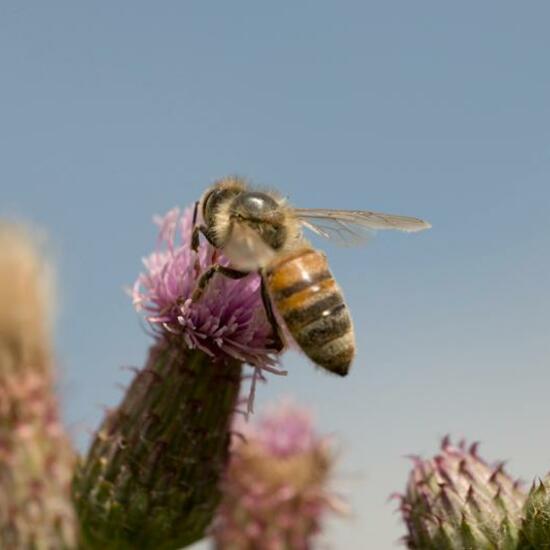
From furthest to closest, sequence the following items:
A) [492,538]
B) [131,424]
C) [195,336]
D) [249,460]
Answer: [249,460] → [131,424] → [195,336] → [492,538]

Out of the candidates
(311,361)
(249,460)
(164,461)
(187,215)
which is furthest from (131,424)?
(249,460)

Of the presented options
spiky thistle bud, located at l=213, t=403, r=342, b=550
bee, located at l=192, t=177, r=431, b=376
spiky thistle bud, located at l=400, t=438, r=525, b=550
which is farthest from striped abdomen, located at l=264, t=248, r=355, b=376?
Result: spiky thistle bud, located at l=213, t=403, r=342, b=550

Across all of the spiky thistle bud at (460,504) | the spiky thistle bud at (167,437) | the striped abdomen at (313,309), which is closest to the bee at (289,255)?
the striped abdomen at (313,309)

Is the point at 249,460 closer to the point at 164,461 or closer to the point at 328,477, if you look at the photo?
the point at 328,477

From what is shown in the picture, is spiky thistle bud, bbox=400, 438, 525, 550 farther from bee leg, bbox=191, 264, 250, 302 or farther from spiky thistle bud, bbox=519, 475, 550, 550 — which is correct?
bee leg, bbox=191, 264, 250, 302

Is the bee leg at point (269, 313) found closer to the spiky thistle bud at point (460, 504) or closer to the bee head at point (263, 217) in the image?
the bee head at point (263, 217)
